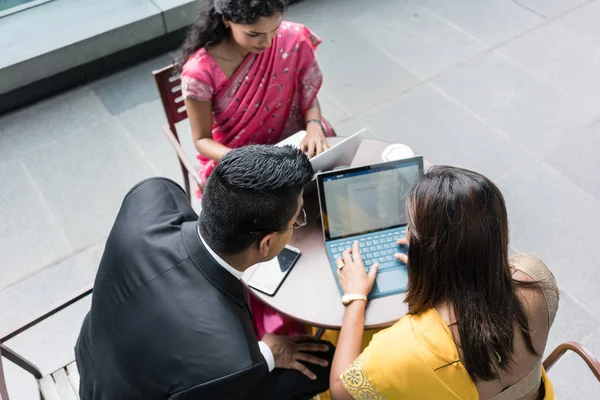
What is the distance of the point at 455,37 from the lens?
3.46 meters

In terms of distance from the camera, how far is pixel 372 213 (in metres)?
1.66

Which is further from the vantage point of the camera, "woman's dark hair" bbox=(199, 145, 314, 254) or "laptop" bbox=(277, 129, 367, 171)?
"laptop" bbox=(277, 129, 367, 171)

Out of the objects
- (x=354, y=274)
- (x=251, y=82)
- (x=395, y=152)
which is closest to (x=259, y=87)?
(x=251, y=82)

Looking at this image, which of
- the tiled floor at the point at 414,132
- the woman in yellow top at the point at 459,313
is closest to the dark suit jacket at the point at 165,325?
the woman in yellow top at the point at 459,313

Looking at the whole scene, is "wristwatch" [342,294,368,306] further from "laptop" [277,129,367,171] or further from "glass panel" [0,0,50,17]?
"glass panel" [0,0,50,17]

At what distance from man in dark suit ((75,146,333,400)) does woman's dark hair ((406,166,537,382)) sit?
296mm

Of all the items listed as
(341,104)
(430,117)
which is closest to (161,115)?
(341,104)

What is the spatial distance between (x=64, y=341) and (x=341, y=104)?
1.82m

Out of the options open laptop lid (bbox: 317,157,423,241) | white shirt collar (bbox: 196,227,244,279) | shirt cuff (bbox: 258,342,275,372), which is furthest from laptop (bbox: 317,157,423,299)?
white shirt collar (bbox: 196,227,244,279)

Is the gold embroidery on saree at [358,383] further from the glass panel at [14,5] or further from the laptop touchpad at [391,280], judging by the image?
the glass panel at [14,5]

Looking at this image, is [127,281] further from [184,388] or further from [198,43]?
[198,43]

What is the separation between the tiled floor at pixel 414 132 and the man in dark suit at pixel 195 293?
1051 millimetres

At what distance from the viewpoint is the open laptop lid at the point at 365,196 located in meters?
1.60

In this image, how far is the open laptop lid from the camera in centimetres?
160
